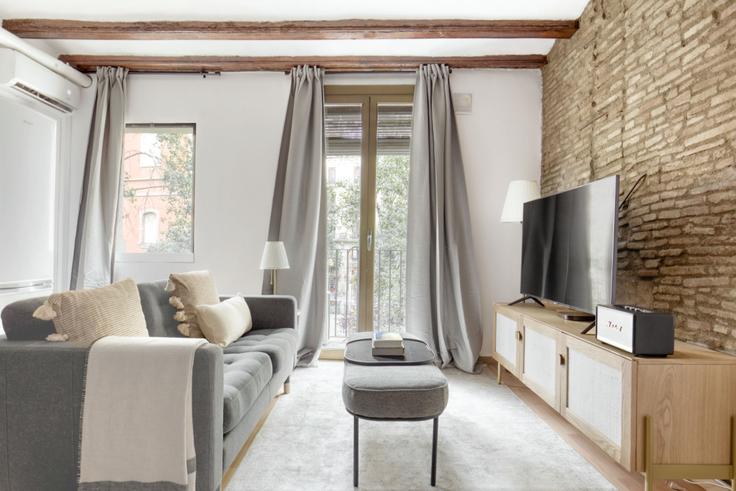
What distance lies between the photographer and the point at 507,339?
308 centimetres

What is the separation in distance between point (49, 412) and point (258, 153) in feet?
9.32

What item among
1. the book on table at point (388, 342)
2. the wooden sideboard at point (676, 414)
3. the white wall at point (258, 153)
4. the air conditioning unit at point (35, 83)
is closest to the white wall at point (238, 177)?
the white wall at point (258, 153)

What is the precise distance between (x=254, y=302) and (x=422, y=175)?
5.79 ft

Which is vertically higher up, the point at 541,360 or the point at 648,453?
the point at 541,360

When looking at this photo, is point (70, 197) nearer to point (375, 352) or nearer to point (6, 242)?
point (6, 242)

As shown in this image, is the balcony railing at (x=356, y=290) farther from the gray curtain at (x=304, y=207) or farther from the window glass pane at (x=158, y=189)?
the window glass pane at (x=158, y=189)

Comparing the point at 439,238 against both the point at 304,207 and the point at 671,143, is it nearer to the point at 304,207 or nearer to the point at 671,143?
the point at 304,207

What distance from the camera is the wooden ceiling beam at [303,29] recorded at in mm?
3229

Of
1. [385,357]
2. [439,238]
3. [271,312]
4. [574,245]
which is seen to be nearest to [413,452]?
[385,357]

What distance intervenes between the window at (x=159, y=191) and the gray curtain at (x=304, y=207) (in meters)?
0.92

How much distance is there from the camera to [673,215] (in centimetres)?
211

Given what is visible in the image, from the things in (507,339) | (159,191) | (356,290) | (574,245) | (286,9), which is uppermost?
(286,9)

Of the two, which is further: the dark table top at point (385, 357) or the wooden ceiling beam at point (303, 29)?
the wooden ceiling beam at point (303, 29)

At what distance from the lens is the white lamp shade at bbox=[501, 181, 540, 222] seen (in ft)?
11.1
